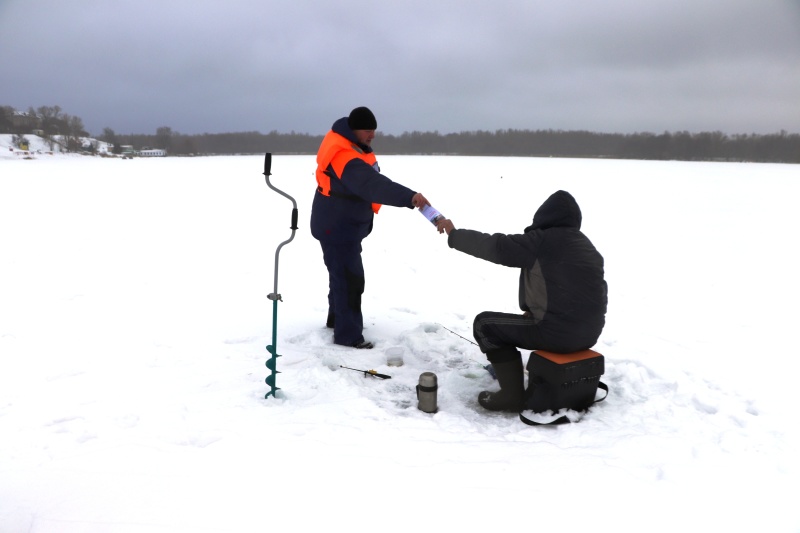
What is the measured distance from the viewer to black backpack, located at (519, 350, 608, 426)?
3.46 meters

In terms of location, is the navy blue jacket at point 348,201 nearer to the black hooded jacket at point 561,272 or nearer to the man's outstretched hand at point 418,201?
the man's outstretched hand at point 418,201

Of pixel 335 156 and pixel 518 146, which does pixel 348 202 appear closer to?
pixel 335 156

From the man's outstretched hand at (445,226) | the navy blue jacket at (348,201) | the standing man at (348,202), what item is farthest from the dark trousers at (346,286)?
the man's outstretched hand at (445,226)

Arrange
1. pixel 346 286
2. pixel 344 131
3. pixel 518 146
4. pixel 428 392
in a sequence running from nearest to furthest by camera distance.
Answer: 1. pixel 428 392
2. pixel 344 131
3. pixel 346 286
4. pixel 518 146

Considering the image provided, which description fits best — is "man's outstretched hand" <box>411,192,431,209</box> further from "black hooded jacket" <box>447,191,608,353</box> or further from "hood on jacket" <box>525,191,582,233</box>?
"hood on jacket" <box>525,191,582,233</box>

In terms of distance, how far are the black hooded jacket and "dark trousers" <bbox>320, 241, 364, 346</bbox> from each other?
156 cm

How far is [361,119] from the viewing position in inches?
175

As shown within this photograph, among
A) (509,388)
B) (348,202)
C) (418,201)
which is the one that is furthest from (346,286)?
(509,388)

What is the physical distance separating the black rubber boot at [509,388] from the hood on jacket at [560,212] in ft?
3.38

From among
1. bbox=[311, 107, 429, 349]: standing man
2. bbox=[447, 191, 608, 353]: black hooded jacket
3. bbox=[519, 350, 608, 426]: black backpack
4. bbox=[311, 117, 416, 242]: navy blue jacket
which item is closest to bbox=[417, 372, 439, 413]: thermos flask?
bbox=[519, 350, 608, 426]: black backpack

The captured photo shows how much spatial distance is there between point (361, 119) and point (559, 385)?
277 centimetres

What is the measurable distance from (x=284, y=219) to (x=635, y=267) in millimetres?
8530

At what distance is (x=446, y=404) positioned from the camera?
383 centimetres

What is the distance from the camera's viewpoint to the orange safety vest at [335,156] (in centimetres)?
437
